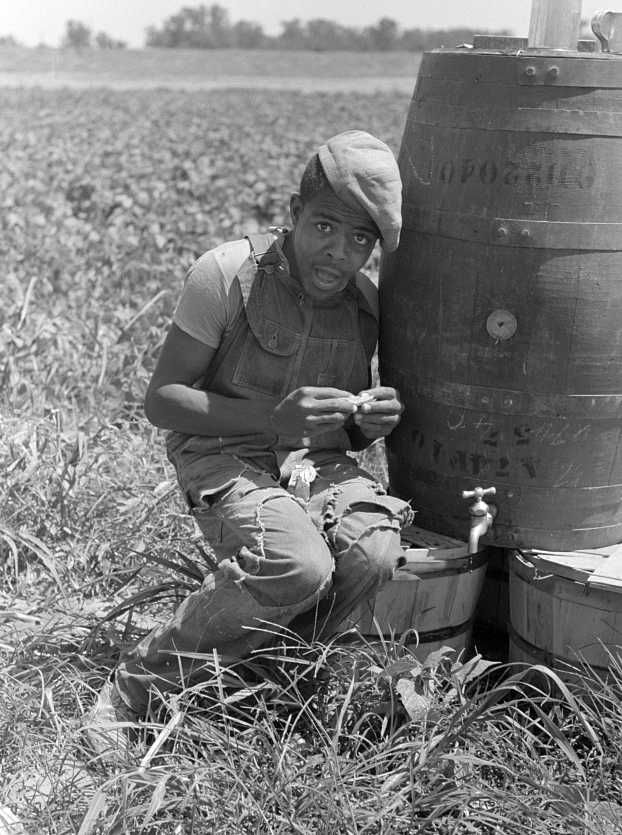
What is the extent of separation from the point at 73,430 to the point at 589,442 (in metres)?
2.19

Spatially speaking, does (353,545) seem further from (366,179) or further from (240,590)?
(366,179)

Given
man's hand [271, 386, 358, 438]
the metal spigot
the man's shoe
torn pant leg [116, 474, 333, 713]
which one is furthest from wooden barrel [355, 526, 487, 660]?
the man's shoe

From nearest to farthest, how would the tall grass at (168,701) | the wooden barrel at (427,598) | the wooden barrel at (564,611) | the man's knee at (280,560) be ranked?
1. the tall grass at (168,701)
2. the man's knee at (280,560)
3. the wooden barrel at (564,611)
4. the wooden barrel at (427,598)

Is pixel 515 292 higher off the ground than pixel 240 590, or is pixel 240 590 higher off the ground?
pixel 515 292

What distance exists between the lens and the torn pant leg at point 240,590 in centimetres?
251

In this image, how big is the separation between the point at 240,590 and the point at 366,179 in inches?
→ 39.0

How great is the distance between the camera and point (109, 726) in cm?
257

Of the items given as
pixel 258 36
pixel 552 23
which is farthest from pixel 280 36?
pixel 552 23

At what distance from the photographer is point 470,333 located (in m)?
2.75

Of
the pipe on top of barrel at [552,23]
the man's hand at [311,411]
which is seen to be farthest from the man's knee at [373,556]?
the pipe on top of barrel at [552,23]

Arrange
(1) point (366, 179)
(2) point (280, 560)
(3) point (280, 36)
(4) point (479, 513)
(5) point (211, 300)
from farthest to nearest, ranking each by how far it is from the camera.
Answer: (3) point (280, 36), (4) point (479, 513), (5) point (211, 300), (1) point (366, 179), (2) point (280, 560)

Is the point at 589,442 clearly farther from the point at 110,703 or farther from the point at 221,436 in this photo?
the point at 110,703

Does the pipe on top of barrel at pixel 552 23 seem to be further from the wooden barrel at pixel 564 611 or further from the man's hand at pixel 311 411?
the wooden barrel at pixel 564 611

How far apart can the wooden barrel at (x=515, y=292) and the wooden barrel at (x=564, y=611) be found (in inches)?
3.5
